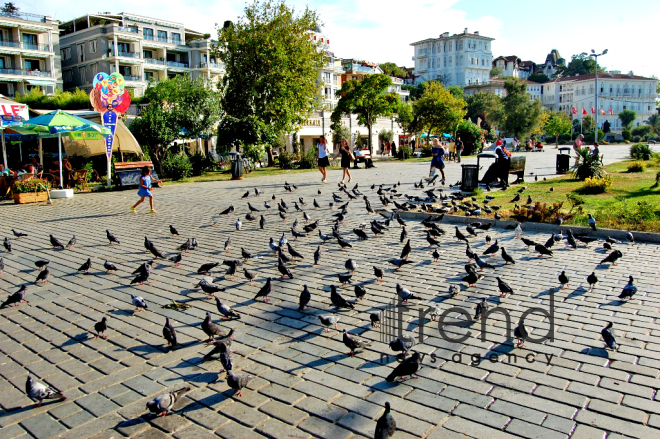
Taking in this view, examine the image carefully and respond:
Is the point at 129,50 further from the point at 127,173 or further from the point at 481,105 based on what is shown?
the point at 481,105

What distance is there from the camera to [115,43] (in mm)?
60312

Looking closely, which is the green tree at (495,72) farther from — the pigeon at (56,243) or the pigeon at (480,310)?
the pigeon at (480,310)

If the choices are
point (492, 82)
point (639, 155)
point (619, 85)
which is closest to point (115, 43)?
point (639, 155)

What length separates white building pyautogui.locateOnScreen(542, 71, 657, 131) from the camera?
4710 inches

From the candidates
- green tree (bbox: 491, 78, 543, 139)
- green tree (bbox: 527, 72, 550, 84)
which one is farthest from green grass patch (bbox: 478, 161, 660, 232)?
green tree (bbox: 527, 72, 550, 84)

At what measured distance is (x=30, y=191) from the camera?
58.1 ft

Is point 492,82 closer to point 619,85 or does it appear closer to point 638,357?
point 619,85

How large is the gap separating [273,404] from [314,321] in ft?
6.08

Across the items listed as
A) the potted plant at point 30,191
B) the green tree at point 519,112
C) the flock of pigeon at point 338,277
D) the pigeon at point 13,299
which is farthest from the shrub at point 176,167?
the green tree at point 519,112

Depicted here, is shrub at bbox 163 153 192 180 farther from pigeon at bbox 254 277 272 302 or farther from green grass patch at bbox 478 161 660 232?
pigeon at bbox 254 277 272 302

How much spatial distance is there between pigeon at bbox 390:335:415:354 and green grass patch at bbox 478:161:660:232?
757cm

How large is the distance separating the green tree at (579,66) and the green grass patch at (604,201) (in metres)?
150

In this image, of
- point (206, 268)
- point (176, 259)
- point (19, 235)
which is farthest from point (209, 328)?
point (19, 235)

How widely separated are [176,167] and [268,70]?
9.68 metres
